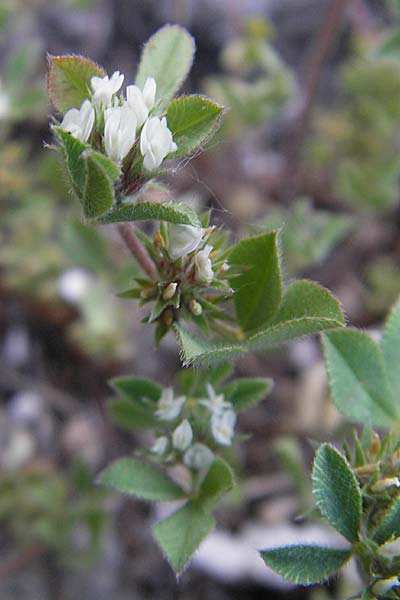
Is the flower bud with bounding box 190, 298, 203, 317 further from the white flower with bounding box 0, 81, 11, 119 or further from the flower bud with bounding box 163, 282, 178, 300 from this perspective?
the white flower with bounding box 0, 81, 11, 119

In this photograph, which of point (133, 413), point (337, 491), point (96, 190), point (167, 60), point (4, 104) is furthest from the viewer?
point (4, 104)

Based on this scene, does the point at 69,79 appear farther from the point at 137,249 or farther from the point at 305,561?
the point at 305,561

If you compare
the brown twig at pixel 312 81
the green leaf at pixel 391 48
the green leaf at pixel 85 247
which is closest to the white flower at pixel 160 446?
→ the green leaf at pixel 85 247

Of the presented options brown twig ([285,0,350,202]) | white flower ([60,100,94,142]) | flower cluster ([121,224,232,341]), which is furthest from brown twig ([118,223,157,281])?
brown twig ([285,0,350,202])

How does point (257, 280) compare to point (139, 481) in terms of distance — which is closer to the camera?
point (257, 280)

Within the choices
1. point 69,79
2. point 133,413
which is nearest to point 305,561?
point 133,413

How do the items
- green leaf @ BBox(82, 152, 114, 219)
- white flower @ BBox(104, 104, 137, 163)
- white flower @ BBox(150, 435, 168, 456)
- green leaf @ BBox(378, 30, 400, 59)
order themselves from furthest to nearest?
green leaf @ BBox(378, 30, 400, 59), white flower @ BBox(150, 435, 168, 456), white flower @ BBox(104, 104, 137, 163), green leaf @ BBox(82, 152, 114, 219)

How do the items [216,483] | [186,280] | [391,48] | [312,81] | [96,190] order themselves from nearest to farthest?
[96,190] → [186,280] → [216,483] → [391,48] → [312,81]
